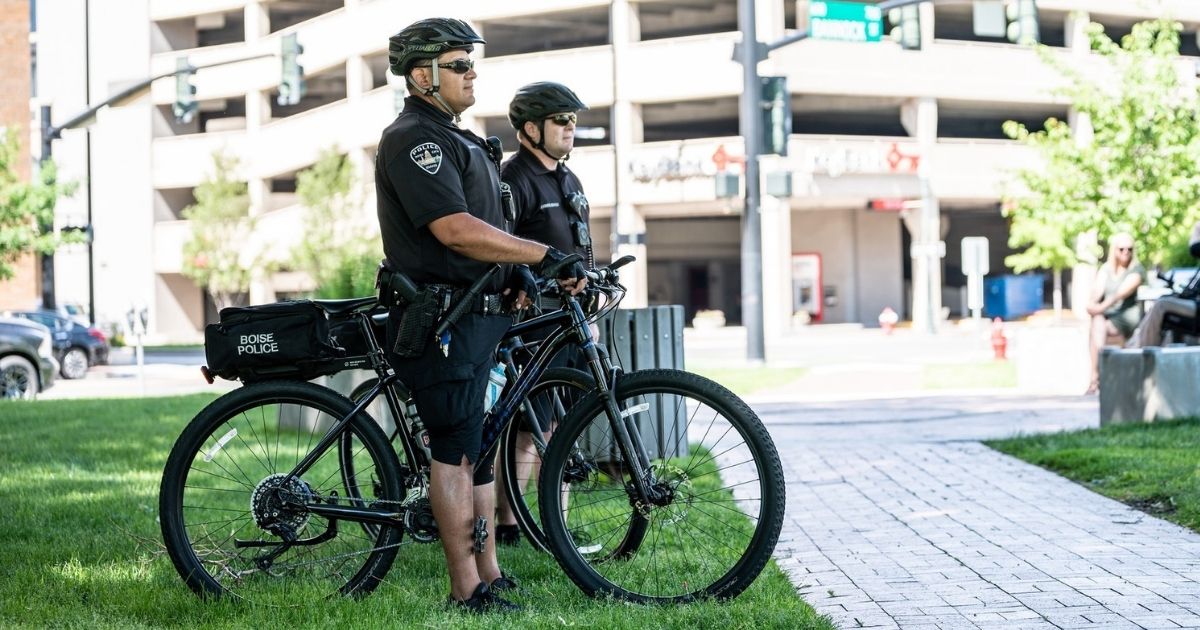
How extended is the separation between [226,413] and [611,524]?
1.37 meters

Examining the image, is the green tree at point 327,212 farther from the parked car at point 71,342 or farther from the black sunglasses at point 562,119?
the black sunglasses at point 562,119

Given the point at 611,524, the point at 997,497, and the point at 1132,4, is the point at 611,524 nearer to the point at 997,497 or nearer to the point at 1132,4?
the point at 997,497

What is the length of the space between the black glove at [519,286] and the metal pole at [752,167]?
17.5 m

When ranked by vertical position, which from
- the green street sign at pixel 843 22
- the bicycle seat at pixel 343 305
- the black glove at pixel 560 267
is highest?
the green street sign at pixel 843 22

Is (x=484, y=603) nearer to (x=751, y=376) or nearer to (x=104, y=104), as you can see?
(x=751, y=376)

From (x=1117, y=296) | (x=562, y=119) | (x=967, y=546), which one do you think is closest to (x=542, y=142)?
(x=562, y=119)

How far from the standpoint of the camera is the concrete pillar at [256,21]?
177ft

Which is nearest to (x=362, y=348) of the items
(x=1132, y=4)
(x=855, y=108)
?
(x=855, y=108)

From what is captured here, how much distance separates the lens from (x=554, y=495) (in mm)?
4688

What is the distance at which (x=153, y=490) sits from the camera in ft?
25.6

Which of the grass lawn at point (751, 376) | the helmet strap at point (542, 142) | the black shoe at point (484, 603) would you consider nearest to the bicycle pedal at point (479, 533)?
the black shoe at point (484, 603)

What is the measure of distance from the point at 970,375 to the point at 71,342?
1975 centimetres

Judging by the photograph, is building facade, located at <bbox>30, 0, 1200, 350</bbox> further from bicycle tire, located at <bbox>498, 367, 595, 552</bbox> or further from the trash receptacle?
bicycle tire, located at <bbox>498, 367, 595, 552</bbox>

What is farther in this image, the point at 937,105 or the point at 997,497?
the point at 937,105
